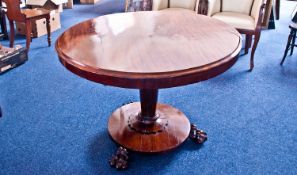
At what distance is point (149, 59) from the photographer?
47.7 inches

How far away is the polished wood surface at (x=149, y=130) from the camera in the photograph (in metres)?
1.71

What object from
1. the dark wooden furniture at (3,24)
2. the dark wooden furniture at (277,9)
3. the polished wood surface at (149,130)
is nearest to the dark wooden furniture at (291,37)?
the polished wood surface at (149,130)

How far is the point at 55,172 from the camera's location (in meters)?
1.60

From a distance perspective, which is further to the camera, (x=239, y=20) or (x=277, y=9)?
(x=277, y=9)

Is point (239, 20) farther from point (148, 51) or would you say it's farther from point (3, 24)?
point (3, 24)

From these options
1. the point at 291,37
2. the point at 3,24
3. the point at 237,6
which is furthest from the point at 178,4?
the point at 3,24

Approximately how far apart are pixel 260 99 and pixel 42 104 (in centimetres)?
179

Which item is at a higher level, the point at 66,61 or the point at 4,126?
the point at 66,61

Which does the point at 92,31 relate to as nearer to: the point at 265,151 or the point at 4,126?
the point at 4,126

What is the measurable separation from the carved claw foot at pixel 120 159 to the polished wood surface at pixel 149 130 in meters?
0.04

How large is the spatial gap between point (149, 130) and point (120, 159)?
0.28 meters

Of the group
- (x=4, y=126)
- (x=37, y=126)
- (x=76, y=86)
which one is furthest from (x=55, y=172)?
(x=76, y=86)

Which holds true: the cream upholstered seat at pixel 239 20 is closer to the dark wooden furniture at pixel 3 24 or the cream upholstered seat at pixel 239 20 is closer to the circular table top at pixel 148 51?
the circular table top at pixel 148 51

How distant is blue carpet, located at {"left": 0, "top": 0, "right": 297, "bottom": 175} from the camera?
1666 mm
